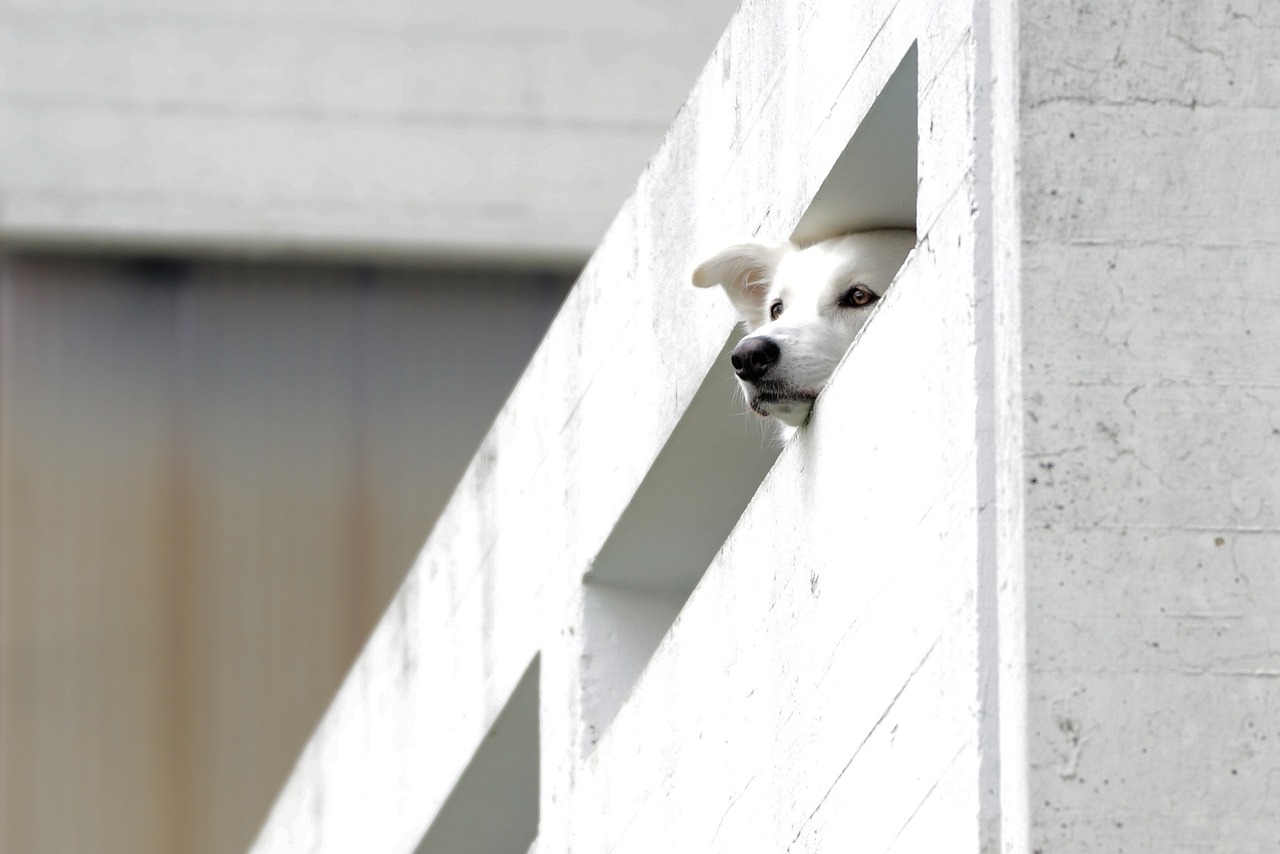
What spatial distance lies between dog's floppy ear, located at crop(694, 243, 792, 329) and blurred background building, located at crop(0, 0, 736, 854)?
8.57 metres

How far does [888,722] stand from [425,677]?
3.91m

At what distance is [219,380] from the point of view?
47.6 ft

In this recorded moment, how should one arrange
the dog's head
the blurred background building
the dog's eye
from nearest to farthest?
the dog's head, the dog's eye, the blurred background building

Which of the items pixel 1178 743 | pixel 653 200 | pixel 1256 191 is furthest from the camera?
pixel 653 200

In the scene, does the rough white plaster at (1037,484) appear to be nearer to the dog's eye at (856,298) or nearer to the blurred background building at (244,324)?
the dog's eye at (856,298)

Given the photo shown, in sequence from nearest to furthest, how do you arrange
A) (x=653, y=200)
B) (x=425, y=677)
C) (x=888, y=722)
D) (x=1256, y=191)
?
(x=1256, y=191), (x=888, y=722), (x=653, y=200), (x=425, y=677)

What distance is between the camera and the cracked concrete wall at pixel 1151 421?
341 centimetres

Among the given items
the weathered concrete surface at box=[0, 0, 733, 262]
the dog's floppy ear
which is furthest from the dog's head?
the weathered concrete surface at box=[0, 0, 733, 262]

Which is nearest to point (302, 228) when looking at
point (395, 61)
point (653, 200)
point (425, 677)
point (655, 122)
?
point (395, 61)

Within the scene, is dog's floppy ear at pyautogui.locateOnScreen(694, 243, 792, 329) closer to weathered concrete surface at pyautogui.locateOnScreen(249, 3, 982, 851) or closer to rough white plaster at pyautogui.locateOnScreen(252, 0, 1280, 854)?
weathered concrete surface at pyautogui.locateOnScreen(249, 3, 982, 851)

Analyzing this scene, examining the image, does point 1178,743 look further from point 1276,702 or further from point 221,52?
point 221,52

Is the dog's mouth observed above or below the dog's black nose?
below

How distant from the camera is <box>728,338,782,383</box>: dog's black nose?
16.5 ft

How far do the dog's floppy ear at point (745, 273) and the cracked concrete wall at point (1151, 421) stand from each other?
1.79 metres
